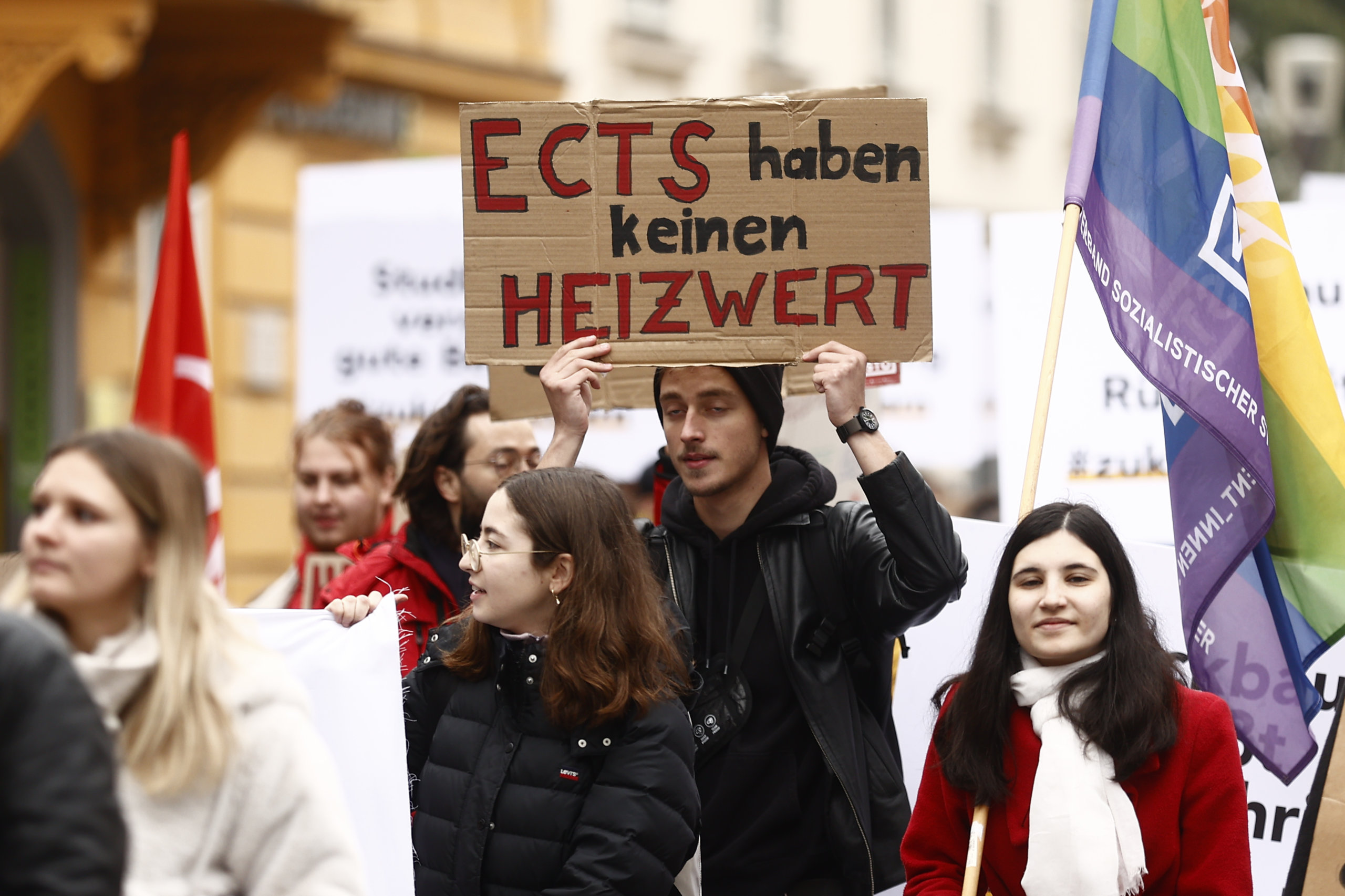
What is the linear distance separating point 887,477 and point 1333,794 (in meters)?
1.49

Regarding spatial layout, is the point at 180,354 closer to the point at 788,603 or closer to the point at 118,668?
the point at 788,603

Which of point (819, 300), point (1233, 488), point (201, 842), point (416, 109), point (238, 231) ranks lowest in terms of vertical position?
point (201, 842)

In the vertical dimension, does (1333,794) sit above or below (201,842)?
below

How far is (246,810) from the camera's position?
7.70 feet

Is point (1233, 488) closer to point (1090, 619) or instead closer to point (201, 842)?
point (1090, 619)

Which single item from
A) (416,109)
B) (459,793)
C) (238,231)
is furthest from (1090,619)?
(416,109)

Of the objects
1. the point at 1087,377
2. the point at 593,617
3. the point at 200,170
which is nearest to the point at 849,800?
the point at 593,617

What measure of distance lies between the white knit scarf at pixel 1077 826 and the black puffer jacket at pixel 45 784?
64.8 inches

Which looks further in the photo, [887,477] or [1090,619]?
[887,477]

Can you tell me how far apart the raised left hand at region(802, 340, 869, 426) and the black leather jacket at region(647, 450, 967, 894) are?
0.48ft

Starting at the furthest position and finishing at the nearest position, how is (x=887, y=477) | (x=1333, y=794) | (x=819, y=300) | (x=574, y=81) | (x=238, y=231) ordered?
1. (x=574, y=81)
2. (x=238, y=231)
3. (x=1333, y=794)
4. (x=819, y=300)
5. (x=887, y=477)

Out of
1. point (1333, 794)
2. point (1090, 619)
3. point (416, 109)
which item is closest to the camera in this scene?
point (1090, 619)

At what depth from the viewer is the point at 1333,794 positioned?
4121 mm

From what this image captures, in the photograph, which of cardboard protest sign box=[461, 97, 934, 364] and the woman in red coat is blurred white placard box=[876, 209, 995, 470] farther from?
the woman in red coat
